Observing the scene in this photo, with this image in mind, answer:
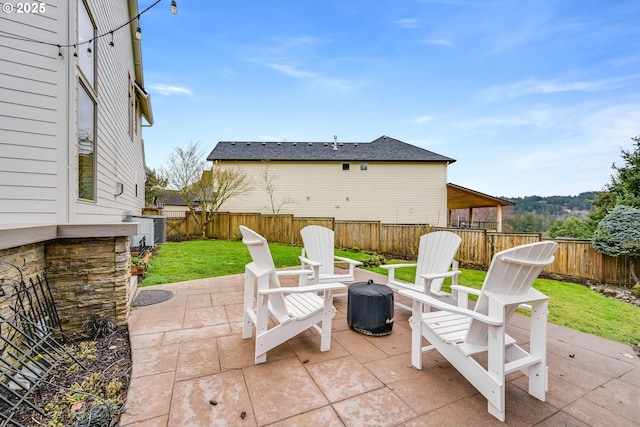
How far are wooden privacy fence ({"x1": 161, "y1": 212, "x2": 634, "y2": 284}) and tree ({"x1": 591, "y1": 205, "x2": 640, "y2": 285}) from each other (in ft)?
0.85

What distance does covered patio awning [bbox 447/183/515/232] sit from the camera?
42.5 feet

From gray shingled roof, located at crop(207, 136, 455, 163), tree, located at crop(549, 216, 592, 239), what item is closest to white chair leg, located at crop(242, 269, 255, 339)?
gray shingled roof, located at crop(207, 136, 455, 163)

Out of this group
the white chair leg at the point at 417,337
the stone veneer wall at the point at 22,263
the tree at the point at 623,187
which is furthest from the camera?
the tree at the point at 623,187

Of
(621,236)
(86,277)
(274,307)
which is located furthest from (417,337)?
(621,236)

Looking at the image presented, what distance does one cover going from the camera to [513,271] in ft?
5.84

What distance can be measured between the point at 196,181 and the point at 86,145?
9.92 m

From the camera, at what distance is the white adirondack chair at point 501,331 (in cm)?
171

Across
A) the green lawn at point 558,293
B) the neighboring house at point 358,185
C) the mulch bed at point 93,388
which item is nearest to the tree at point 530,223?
the neighboring house at point 358,185

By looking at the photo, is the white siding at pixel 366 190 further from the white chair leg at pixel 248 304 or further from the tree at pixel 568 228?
the white chair leg at pixel 248 304

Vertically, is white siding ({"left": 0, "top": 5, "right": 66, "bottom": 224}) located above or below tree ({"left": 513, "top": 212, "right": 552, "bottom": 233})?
above

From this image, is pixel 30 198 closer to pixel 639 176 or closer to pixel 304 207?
pixel 304 207

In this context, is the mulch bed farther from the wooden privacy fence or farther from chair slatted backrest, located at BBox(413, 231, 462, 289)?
the wooden privacy fence

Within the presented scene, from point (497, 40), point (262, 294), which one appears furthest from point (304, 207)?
point (262, 294)

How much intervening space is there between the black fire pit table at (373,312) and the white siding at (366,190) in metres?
13.6
